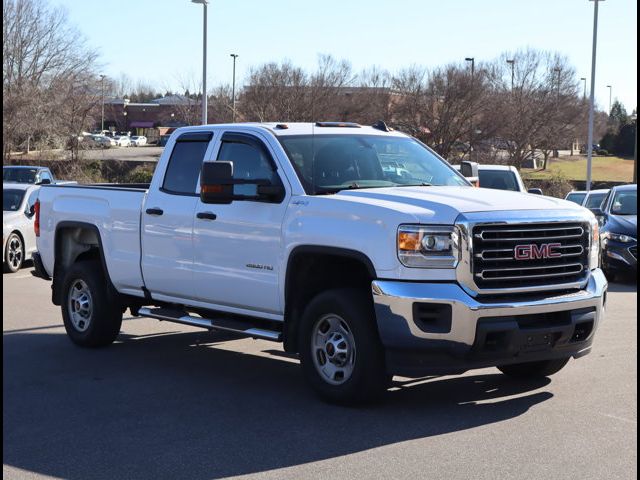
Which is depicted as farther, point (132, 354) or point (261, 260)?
point (132, 354)

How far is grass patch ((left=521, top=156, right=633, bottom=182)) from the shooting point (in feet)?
180

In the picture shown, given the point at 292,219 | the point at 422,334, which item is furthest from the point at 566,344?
the point at 292,219

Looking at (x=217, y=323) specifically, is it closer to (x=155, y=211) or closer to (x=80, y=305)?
(x=155, y=211)

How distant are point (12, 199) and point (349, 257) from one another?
12.7m

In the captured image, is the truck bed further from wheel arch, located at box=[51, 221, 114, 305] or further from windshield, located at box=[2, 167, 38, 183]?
windshield, located at box=[2, 167, 38, 183]

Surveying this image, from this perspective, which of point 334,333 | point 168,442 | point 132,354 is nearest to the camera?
point 168,442

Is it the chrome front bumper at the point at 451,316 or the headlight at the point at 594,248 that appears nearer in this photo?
the chrome front bumper at the point at 451,316

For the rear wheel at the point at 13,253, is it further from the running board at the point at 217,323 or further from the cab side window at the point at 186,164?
the cab side window at the point at 186,164

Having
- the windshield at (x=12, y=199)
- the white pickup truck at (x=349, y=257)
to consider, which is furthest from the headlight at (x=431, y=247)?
the windshield at (x=12, y=199)

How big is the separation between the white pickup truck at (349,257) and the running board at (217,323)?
20 mm

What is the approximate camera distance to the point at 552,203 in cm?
762

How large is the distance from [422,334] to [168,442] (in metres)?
1.85

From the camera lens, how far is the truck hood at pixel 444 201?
7016 mm

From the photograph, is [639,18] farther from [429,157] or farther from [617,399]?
[617,399]
